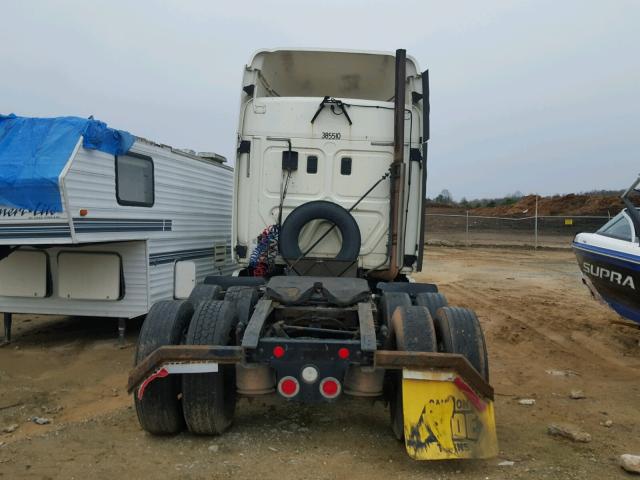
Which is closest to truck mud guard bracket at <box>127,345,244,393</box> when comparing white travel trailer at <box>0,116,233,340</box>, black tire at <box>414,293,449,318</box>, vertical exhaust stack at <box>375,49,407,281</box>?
black tire at <box>414,293,449,318</box>

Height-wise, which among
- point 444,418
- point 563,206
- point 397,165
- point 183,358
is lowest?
point 444,418

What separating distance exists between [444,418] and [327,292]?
142 cm

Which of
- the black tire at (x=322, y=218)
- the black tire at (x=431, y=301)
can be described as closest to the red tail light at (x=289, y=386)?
the black tire at (x=431, y=301)

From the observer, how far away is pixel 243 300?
4.81m

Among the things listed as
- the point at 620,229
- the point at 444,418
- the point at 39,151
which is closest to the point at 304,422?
the point at 444,418

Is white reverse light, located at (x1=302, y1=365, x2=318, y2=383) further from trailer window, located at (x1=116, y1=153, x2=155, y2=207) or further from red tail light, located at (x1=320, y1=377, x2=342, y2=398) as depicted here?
trailer window, located at (x1=116, y1=153, x2=155, y2=207)

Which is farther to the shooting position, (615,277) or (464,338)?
(615,277)

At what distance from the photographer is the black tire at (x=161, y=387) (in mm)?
3945

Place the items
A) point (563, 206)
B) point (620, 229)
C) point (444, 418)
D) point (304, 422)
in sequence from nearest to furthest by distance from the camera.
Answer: point (444, 418)
point (304, 422)
point (620, 229)
point (563, 206)

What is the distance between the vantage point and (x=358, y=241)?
585cm

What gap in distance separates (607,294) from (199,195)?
6.06 metres

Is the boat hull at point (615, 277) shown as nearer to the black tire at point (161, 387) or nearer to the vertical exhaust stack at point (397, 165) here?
the vertical exhaust stack at point (397, 165)

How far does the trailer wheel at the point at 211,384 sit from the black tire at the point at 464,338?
1.52 metres

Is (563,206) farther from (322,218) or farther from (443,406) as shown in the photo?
(443,406)
